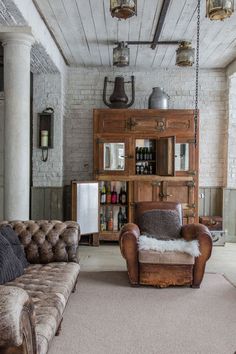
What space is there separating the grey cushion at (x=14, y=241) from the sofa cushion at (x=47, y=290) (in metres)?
0.10

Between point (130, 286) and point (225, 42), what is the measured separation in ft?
12.5

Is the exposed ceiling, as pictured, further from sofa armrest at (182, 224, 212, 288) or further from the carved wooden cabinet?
sofa armrest at (182, 224, 212, 288)

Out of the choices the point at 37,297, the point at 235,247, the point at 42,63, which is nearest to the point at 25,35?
the point at 42,63

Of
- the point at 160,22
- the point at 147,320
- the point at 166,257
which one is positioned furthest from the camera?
the point at 160,22

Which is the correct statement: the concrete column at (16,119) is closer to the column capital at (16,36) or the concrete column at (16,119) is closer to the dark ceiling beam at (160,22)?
the column capital at (16,36)

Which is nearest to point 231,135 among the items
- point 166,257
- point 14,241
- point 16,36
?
point 166,257

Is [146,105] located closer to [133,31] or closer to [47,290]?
[133,31]

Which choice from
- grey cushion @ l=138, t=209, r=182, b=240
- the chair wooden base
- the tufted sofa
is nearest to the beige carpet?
the chair wooden base

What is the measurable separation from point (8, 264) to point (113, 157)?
3813 mm

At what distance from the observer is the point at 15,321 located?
4.79ft

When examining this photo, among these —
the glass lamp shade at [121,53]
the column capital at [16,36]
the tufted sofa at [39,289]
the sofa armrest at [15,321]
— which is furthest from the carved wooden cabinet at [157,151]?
the sofa armrest at [15,321]

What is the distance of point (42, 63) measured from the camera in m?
5.97

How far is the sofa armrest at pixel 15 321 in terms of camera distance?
1.44m

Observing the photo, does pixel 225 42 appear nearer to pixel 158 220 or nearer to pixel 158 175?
pixel 158 175
